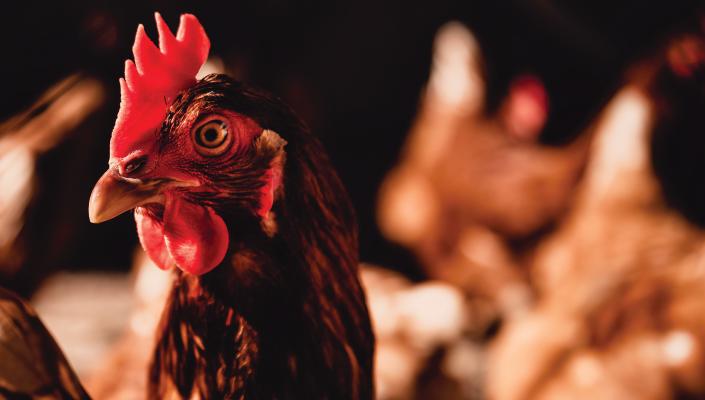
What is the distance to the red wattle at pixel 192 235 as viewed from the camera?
66 cm

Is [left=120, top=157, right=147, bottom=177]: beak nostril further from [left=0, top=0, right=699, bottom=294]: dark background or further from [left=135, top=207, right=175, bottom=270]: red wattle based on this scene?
[left=0, top=0, right=699, bottom=294]: dark background

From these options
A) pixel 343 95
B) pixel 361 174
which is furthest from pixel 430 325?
pixel 343 95

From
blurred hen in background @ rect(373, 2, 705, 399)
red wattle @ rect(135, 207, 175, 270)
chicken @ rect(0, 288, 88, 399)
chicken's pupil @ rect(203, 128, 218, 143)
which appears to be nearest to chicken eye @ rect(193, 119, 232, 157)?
chicken's pupil @ rect(203, 128, 218, 143)

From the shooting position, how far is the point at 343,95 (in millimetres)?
3361

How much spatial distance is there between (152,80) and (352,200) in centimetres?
153

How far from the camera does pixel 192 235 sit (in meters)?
0.65

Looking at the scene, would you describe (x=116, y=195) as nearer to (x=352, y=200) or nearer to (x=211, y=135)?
(x=211, y=135)

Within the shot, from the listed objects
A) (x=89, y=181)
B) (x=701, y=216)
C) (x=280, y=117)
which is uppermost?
(x=280, y=117)

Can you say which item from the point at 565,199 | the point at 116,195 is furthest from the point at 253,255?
the point at 565,199

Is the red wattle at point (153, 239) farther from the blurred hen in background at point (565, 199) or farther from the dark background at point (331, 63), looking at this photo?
the blurred hen in background at point (565, 199)

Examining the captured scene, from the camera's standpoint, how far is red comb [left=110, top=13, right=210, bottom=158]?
0.64 meters

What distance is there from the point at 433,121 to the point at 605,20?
85 cm

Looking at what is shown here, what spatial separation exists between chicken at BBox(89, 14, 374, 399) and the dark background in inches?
19.8

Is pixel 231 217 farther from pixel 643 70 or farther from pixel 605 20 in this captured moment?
pixel 605 20
